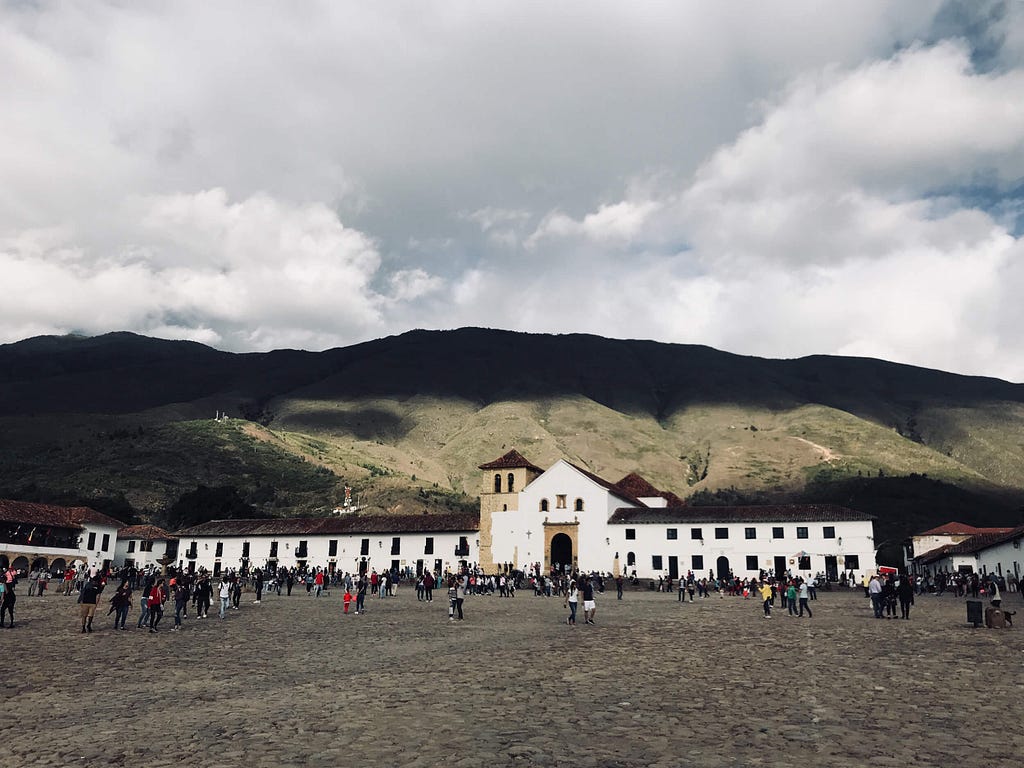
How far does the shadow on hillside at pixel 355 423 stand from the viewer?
149 metres

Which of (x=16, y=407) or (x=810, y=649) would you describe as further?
(x=16, y=407)

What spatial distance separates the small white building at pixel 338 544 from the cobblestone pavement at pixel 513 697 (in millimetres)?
42706

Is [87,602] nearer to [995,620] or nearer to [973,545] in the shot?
[995,620]

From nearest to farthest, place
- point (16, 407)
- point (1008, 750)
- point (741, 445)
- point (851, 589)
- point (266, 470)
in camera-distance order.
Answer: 1. point (1008, 750)
2. point (851, 589)
3. point (266, 470)
4. point (741, 445)
5. point (16, 407)

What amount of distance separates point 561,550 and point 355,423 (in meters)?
94.0

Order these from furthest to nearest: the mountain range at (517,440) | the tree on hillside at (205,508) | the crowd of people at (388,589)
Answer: the mountain range at (517,440) → the tree on hillside at (205,508) → the crowd of people at (388,589)

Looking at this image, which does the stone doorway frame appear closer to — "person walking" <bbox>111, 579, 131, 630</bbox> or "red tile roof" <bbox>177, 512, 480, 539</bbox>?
"red tile roof" <bbox>177, 512, 480, 539</bbox>

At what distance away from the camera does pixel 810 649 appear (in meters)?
18.8

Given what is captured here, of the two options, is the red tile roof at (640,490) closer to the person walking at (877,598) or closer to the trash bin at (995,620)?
the person walking at (877,598)

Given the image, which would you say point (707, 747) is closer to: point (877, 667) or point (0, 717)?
point (877, 667)

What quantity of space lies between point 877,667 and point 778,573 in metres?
46.7

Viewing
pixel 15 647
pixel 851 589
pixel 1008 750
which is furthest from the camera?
pixel 851 589

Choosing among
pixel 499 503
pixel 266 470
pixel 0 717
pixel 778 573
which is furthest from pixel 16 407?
pixel 0 717

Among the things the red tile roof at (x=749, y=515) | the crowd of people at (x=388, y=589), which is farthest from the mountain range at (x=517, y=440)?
the crowd of people at (x=388, y=589)
